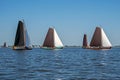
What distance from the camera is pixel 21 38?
13262cm

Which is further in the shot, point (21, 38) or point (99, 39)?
point (99, 39)

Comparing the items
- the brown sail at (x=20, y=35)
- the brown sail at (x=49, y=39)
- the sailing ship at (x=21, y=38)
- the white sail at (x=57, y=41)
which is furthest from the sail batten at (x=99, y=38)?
the brown sail at (x=20, y=35)

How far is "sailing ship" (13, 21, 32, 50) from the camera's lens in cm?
13250

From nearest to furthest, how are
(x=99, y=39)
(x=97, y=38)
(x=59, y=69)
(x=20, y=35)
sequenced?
(x=59, y=69), (x=20, y=35), (x=97, y=38), (x=99, y=39)

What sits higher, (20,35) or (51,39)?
(20,35)

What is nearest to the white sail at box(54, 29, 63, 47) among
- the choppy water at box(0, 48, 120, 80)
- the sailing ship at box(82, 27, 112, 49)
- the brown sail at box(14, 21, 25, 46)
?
the sailing ship at box(82, 27, 112, 49)

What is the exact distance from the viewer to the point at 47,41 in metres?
150

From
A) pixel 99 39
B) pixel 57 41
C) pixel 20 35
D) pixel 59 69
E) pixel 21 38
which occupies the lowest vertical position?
pixel 59 69

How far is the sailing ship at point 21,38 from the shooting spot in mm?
132500

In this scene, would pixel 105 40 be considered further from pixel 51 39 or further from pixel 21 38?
pixel 21 38

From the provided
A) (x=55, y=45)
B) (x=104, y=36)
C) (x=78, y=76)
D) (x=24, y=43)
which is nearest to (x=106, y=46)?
(x=104, y=36)

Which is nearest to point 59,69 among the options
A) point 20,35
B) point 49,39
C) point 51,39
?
point 20,35

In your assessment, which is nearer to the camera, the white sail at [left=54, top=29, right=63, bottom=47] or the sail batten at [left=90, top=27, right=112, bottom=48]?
the sail batten at [left=90, top=27, right=112, bottom=48]

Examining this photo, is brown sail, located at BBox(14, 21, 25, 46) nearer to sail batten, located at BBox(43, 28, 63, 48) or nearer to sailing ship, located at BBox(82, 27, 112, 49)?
sail batten, located at BBox(43, 28, 63, 48)
